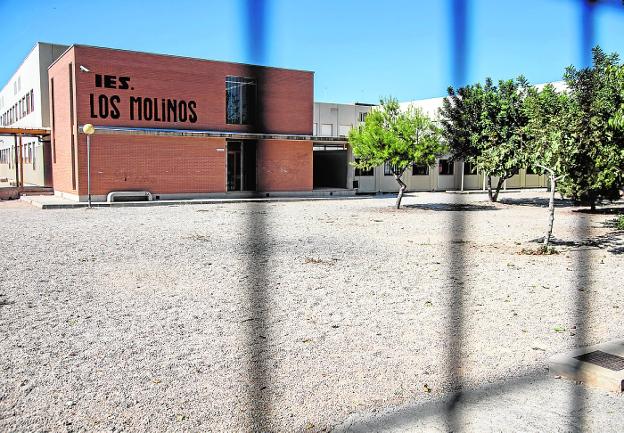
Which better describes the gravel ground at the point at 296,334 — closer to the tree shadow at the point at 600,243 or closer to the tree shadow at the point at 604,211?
the tree shadow at the point at 600,243

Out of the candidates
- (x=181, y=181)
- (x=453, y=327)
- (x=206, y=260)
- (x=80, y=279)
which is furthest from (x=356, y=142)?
(x=453, y=327)

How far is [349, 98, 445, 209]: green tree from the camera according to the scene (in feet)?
58.9

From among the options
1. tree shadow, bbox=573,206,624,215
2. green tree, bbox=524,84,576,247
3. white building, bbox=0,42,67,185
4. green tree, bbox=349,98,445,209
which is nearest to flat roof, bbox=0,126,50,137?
white building, bbox=0,42,67,185

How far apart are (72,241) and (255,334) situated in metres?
7.19

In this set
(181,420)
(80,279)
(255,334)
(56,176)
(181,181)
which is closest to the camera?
(181,420)

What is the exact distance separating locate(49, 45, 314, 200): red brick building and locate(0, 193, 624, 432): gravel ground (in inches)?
441

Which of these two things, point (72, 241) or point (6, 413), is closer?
point (6, 413)

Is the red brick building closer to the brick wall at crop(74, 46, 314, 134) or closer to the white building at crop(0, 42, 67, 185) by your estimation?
the brick wall at crop(74, 46, 314, 134)

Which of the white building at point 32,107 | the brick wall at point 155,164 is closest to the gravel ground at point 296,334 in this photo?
the brick wall at point 155,164

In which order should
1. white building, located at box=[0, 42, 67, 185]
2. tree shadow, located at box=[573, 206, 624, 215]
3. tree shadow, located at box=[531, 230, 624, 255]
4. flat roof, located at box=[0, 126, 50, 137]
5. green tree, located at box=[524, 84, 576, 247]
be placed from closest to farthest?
1. green tree, located at box=[524, 84, 576, 247]
2. tree shadow, located at box=[531, 230, 624, 255]
3. tree shadow, located at box=[573, 206, 624, 215]
4. flat roof, located at box=[0, 126, 50, 137]
5. white building, located at box=[0, 42, 67, 185]

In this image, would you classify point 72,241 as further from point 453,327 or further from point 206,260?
point 453,327

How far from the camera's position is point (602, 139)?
1008cm

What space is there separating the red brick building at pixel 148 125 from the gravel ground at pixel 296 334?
11.2m

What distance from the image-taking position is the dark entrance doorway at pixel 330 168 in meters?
27.9
